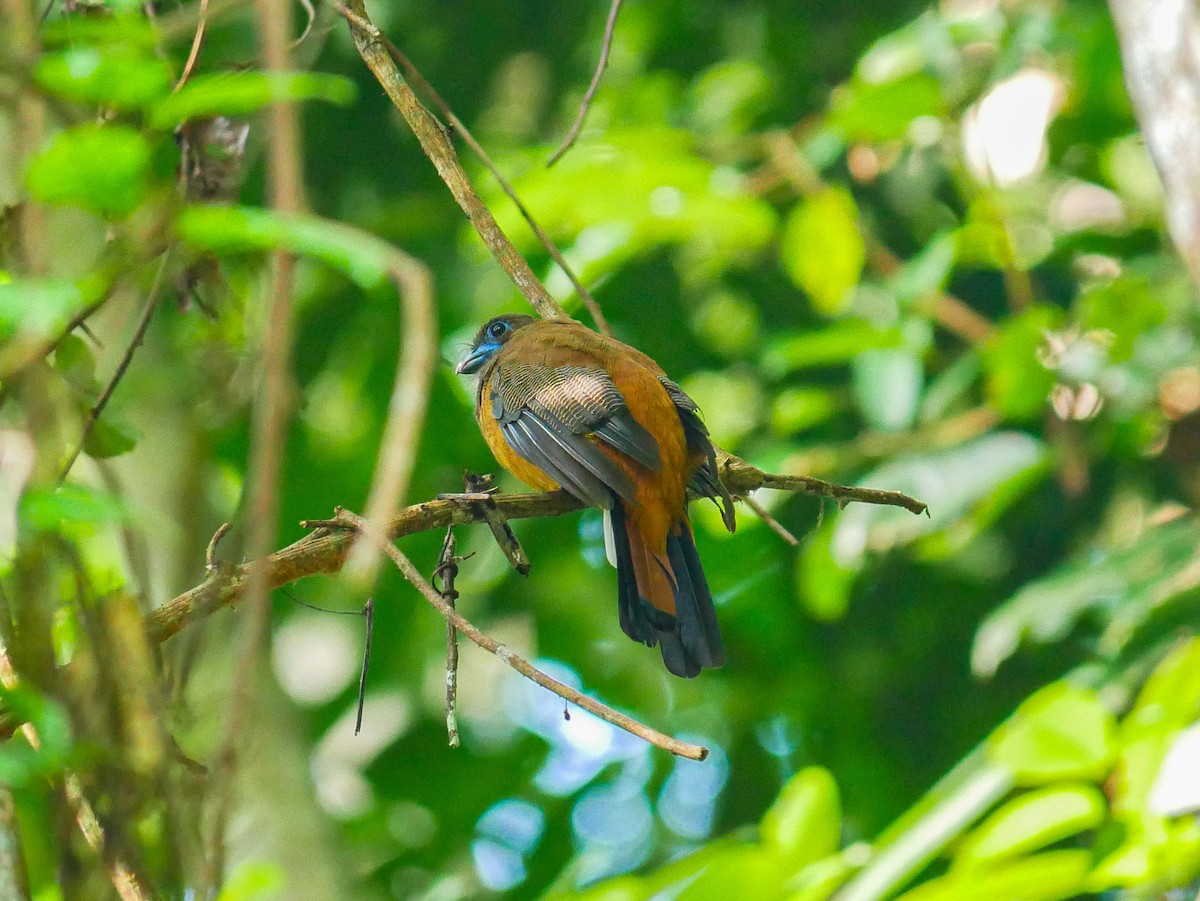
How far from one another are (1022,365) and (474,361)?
6.07ft

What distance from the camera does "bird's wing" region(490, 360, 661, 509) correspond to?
10.2ft

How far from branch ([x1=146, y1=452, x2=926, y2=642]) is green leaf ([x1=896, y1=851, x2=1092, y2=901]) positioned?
2.45ft

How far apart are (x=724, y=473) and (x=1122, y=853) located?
1.15m

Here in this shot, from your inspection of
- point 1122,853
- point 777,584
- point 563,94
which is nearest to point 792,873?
point 1122,853

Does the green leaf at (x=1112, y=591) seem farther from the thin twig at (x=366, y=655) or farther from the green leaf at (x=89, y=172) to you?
the green leaf at (x=89, y=172)

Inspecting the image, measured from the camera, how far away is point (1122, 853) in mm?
2600

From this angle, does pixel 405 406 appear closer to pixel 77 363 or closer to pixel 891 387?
pixel 77 363

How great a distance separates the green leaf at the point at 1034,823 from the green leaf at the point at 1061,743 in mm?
59

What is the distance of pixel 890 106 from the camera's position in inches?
165

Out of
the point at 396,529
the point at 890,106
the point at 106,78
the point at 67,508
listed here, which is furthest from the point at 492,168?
the point at 890,106

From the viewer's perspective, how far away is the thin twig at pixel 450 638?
2117mm

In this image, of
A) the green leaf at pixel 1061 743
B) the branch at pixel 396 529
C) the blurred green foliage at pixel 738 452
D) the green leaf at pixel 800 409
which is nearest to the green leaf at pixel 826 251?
the blurred green foliage at pixel 738 452

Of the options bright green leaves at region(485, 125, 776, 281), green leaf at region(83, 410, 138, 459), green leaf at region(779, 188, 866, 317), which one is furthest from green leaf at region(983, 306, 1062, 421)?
green leaf at region(83, 410, 138, 459)

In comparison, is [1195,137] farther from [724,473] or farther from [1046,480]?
[1046,480]
